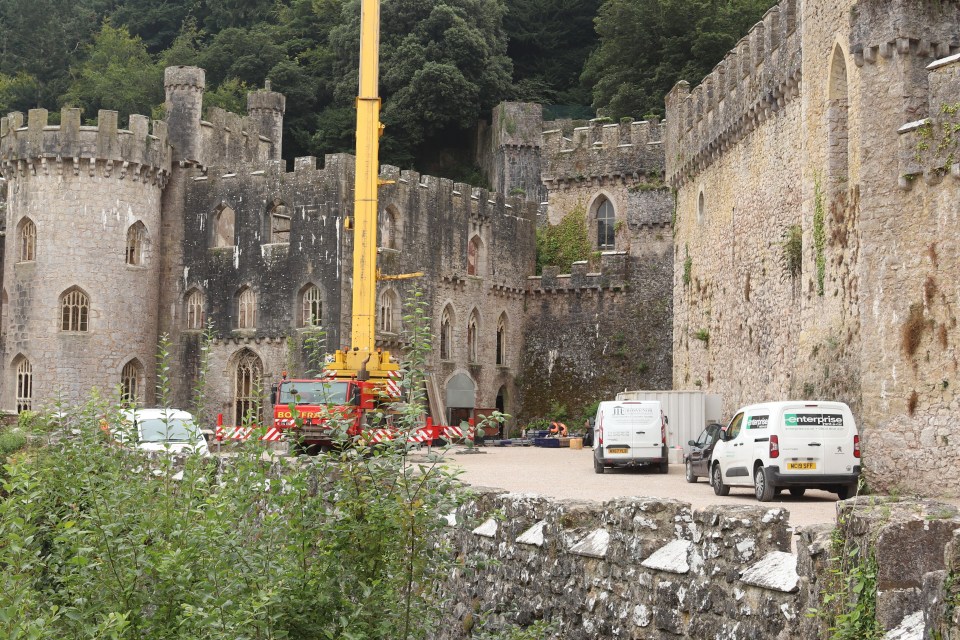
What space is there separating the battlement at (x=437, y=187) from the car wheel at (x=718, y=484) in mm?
21570

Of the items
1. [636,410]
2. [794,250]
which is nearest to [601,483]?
[636,410]

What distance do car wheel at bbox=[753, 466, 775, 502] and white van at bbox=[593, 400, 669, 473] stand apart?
6.24 m

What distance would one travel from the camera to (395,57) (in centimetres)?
5828

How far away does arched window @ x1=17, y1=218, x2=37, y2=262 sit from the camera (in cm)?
4041

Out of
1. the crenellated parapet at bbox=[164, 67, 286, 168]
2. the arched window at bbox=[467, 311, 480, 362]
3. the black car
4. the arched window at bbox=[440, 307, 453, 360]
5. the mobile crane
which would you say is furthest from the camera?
the arched window at bbox=[467, 311, 480, 362]

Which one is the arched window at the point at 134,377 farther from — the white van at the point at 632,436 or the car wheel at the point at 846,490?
the car wheel at the point at 846,490

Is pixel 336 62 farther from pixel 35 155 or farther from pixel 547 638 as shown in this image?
pixel 547 638

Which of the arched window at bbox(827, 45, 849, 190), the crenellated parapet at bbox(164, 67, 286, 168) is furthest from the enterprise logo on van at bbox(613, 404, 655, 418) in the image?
the crenellated parapet at bbox(164, 67, 286, 168)

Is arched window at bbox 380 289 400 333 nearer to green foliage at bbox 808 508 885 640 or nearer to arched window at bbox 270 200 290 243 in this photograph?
arched window at bbox 270 200 290 243

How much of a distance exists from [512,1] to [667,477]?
4796 centimetres

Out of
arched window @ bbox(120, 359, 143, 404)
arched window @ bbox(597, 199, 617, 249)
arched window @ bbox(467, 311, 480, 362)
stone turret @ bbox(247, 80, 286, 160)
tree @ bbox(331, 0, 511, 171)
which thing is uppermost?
tree @ bbox(331, 0, 511, 171)

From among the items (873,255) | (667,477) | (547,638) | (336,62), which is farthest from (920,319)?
(336,62)

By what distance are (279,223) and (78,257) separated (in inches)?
248

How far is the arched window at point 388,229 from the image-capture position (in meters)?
40.3
